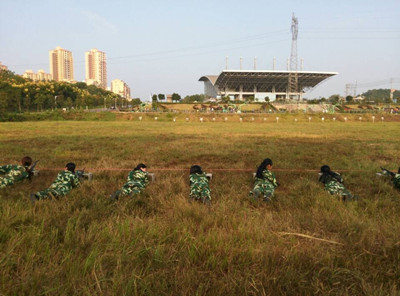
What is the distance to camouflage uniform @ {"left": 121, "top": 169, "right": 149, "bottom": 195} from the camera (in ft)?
15.0

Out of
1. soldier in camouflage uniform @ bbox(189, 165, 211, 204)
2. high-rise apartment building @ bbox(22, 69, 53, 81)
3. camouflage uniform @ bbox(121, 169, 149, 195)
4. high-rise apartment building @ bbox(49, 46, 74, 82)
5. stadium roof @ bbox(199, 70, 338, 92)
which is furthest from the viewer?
high-rise apartment building @ bbox(49, 46, 74, 82)

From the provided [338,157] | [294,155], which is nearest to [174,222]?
[294,155]

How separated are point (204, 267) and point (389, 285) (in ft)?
5.15

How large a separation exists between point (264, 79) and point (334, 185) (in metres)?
95.8

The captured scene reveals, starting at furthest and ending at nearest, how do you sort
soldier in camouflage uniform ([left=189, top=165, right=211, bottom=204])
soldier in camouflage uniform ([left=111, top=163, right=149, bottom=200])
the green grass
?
soldier in camouflage uniform ([left=111, top=163, right=149, bottom=200]), soldier in camouflage uniform ([left=189, top=165, right=211, bottom=204]), the green grass

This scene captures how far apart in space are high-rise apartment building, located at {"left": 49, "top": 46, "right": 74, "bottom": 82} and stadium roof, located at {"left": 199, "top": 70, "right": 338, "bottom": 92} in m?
89.5

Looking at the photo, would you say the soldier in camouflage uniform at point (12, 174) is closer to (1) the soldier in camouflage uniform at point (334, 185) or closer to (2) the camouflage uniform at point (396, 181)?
(1) the soldier in camouflage uniform at point (334, 185)

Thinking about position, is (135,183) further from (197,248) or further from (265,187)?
(197,248)

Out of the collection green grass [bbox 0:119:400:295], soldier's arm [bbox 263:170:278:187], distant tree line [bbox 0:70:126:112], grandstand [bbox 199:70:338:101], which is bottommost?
green grass [bbox 0:119:400:295]

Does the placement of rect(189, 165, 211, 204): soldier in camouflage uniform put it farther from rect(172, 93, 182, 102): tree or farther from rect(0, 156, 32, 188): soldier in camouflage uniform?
rect(172, 93, 182, 102): tree

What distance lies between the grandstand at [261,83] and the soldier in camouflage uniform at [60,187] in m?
87.0

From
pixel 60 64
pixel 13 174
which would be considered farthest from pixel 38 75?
pixel 13 174

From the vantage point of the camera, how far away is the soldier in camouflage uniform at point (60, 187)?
4145 millimetres

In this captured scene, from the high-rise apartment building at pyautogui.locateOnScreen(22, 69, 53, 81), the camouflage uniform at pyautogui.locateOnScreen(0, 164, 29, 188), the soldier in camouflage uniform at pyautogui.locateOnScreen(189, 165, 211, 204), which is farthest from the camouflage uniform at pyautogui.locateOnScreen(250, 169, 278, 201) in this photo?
the high-rise apartment building at pyautogui.locateOnScreen(22, 69, 53, 81)
